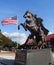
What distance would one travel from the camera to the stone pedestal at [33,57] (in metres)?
20.2

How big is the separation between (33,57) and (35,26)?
2.60 metres

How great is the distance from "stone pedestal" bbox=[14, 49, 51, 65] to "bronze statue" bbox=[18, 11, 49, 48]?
4.50ft

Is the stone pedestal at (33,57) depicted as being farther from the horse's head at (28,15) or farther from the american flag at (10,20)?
the american flag at (10,20)

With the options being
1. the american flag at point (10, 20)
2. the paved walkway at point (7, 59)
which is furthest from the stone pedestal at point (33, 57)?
the american flag at point (10, 20)

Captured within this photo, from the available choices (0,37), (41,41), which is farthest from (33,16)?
(0,37)

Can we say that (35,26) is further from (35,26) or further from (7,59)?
(7,59)

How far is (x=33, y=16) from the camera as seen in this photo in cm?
2200

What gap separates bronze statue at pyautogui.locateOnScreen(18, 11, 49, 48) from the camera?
21.1m

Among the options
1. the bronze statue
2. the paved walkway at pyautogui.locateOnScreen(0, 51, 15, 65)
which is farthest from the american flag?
the bronze statue

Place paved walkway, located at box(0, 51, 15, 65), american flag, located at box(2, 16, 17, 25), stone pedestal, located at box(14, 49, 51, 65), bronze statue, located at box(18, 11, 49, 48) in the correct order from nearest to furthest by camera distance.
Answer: stone pedestal, located at box(14, 49, 51, 65)
bronze statue, located at box(18, 11, 49, 48)
paved walkway, located at box(0, 51, 15, 65)
american flag, located at box(2, 16, 17, 25)

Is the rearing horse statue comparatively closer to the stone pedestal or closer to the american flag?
the stone pedestal

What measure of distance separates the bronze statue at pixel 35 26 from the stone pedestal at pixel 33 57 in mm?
1372

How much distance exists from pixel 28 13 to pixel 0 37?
56.3 meters

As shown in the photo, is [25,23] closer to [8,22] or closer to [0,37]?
[8,22]
